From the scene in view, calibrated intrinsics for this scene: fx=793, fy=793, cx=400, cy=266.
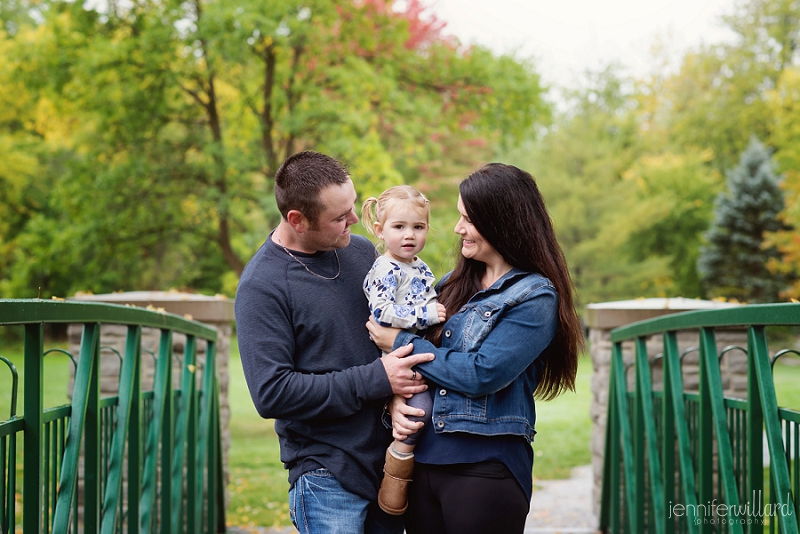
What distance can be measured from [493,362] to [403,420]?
304mm

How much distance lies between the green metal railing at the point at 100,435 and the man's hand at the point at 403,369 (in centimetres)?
88

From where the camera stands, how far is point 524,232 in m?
2.32

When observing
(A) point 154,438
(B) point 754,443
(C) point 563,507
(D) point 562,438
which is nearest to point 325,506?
(A) point 154,438

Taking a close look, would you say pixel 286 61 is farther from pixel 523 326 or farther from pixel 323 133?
pixel 523 326

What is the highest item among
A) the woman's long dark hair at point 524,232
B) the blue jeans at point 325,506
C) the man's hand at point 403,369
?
the woman's long dark hair at point 524,232

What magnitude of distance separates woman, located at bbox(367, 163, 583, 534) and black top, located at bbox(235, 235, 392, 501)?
0.32 feet

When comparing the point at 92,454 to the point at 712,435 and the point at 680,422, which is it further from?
the point at 712,435

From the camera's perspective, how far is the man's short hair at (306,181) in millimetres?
2215

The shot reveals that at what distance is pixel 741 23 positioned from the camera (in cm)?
2733

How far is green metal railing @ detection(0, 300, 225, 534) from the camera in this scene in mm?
2004

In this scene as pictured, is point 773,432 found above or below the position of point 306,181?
below

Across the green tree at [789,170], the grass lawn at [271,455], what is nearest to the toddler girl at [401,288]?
the grass lawn at [271,455]

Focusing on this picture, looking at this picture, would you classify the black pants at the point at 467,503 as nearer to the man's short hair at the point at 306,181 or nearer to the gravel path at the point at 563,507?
the man's short hair at the point at 306,181

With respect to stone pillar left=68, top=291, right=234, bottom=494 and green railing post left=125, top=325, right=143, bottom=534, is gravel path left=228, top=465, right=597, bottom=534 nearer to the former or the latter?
stone pillar left=68, top=291, right=234, bottom=494
